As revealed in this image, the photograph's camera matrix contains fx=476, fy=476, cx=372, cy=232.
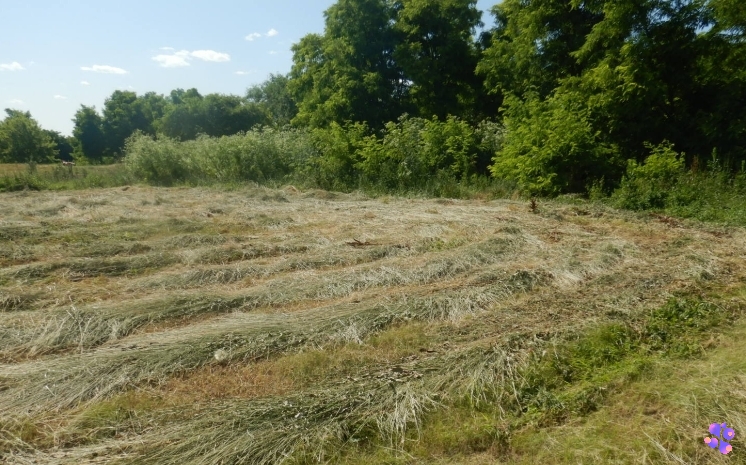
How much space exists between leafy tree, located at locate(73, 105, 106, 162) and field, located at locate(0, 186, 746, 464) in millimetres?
40370

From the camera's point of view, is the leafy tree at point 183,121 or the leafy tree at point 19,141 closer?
the leafy tree at point 19,141

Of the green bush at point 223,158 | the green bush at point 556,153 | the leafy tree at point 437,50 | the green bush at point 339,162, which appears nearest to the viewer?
the green bush at point 556,153

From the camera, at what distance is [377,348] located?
139 inches

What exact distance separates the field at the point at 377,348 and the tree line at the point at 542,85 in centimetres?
395

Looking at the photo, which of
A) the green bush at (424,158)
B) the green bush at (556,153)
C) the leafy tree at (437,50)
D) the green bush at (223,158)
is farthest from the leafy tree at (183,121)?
the green bush at (556,153)

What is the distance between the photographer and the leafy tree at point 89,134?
40594 mm

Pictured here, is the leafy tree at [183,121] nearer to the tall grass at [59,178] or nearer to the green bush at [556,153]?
the tall grass at [59,178]

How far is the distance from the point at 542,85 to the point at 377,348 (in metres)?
12.2

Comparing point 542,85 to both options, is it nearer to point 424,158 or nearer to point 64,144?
point 424,158

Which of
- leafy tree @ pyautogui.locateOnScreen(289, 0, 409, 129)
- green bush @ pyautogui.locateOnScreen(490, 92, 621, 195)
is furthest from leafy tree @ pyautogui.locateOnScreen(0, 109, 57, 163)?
green bush @ pyautogui.locateOnScreen(490, 92, 621, 195)

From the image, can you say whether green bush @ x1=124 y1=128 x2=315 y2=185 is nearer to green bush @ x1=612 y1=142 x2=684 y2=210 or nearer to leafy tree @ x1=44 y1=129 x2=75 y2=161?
green bush @ x1=612 y1=142 x2=684 y2=210

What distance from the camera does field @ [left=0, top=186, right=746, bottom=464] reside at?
2508 mm

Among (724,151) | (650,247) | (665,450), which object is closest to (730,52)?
(724,151)

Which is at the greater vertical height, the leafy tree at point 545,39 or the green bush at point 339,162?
the leafy tree at point 545,39
